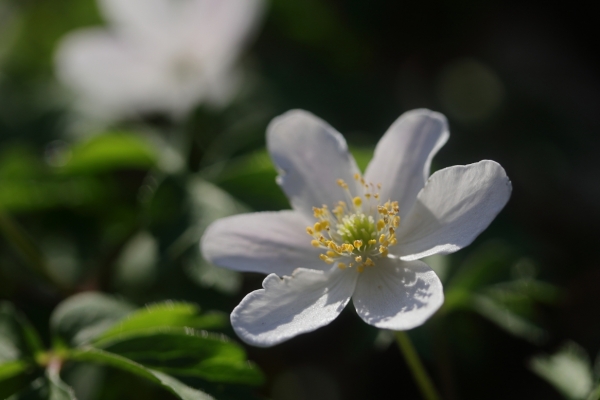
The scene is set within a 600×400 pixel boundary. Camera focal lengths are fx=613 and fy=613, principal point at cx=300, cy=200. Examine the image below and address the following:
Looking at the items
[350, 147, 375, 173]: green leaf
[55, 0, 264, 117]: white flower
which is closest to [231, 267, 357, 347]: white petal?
[350, 147, 375, 173]: green leaf

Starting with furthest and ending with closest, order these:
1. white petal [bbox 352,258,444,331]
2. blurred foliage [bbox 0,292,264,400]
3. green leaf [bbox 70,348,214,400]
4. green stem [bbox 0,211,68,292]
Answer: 1. green stem [bbox 0,211,68,292]
2. blurred foliage [bbox 0,292,264,400]
3. green leaf [bbox 70,348,214,400]
4. white petal [bbox 352,258,444,331]

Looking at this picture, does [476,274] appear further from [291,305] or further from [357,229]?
[291,305]

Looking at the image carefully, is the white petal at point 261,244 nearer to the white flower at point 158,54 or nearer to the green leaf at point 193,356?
the green leaf at point 193,356

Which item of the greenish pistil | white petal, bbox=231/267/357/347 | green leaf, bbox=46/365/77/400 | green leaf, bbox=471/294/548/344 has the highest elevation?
green leaf, bbox=46/365/77/400

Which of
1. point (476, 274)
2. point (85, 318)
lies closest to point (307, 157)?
point (476, 274)

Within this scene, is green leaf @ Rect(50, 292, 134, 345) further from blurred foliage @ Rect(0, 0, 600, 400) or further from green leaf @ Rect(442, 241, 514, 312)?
green leaf @ Rect(442, 241, 514, 312)

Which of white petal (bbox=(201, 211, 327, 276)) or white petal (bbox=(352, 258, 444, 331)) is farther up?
white petal (bbox=(201, 211, 327, 276))

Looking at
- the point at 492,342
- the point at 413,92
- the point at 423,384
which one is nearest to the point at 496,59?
the point at 413,92

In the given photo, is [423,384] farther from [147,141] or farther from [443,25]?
[443,25]
